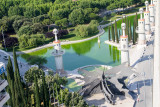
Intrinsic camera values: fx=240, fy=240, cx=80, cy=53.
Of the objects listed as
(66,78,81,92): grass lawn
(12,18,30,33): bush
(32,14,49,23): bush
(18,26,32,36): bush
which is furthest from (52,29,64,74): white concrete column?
(32,14,49,23): bush

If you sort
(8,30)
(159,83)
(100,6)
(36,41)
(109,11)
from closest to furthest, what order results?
(159,83) < (36,41) < (8,30) < (100,6) < (109,11)

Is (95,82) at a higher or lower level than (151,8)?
lower

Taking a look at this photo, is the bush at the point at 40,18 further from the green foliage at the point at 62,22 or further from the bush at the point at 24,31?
the bush at the point at 24,31

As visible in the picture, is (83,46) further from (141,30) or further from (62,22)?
(62,22)

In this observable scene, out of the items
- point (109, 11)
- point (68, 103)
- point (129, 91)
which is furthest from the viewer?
point (109, 11)

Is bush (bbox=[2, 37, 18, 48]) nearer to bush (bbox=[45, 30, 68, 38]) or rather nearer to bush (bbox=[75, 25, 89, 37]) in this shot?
bush (bbox=[45, 30, 68, 38])

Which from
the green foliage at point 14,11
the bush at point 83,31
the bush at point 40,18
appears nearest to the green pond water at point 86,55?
the bush at point 83,31

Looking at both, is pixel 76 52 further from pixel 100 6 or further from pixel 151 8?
pixel 100 6

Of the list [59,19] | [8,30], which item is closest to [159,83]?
[59,19]
